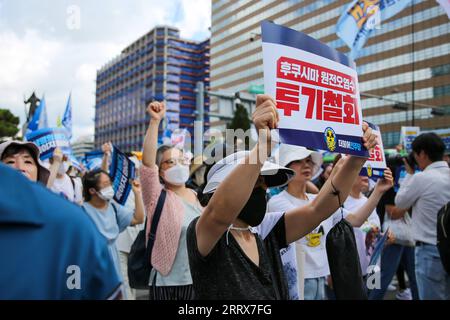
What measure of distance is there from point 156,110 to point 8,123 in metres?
24.0

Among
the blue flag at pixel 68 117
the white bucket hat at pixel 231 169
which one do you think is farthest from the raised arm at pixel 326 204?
the blue flag at pixel 68 117

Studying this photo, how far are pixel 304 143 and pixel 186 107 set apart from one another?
11188cm

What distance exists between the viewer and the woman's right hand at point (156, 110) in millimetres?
3158

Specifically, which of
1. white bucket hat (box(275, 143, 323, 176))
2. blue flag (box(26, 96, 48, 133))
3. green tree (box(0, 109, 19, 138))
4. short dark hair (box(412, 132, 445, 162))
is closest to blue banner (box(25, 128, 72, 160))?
white bucket hat (box(275, 143, 323, 176))

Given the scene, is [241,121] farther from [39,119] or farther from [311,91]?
[311,91]

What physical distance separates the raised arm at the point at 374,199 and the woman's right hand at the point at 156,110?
1.77 meters

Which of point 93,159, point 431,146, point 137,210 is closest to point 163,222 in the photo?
point 137,210

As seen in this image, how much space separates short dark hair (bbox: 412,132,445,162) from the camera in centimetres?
383

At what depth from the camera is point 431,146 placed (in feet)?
12.7

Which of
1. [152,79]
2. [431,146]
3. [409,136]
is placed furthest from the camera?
[152,79]

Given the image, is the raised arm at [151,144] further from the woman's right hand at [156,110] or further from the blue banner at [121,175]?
the blue banner at [121,175]

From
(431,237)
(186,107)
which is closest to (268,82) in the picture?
(431,237)

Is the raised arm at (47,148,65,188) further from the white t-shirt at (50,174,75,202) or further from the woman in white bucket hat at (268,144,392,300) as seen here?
the woman in white bucket hat at (268,144,392,300)
